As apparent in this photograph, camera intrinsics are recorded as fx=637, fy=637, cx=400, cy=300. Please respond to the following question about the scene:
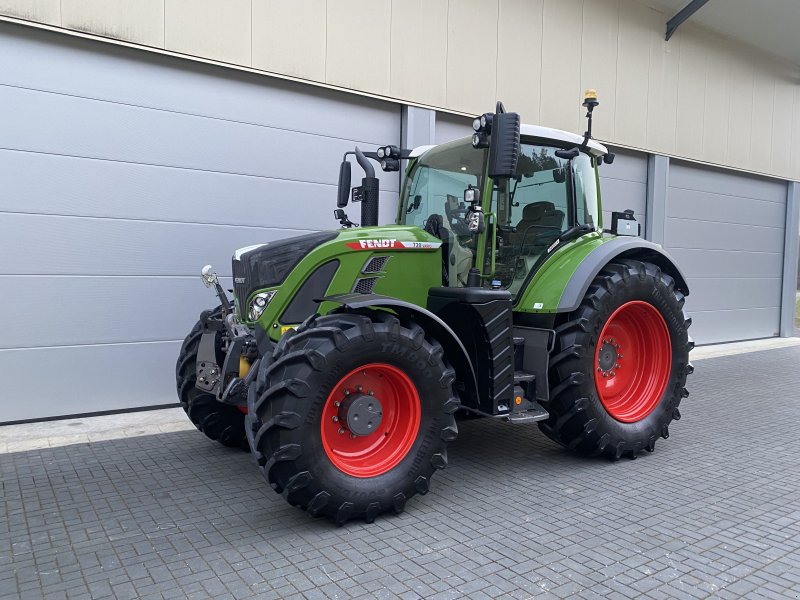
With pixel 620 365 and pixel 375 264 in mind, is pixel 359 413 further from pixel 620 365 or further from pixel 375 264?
pixel 620 365

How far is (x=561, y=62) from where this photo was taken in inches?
361

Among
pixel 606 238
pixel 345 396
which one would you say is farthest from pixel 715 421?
pixel 345 396

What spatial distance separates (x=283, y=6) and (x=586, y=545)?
582 centimetres

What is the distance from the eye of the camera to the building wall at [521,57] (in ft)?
20.2

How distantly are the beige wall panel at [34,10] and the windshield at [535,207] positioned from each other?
4.17m

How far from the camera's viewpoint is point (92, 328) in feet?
19.5

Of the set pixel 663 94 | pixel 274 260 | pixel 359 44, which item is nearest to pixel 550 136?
→ pixel 274 260

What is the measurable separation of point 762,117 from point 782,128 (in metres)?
0.73

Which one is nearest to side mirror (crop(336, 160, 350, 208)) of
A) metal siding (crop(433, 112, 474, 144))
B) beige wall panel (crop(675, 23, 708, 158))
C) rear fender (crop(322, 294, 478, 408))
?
rear fender (crop(322, 294, 478, 408))

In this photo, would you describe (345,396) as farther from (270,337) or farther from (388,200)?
(388,200)

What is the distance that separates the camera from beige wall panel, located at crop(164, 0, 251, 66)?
6023mm

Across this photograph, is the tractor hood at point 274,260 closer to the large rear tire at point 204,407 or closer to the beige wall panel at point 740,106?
the large rear tire at point 204,407

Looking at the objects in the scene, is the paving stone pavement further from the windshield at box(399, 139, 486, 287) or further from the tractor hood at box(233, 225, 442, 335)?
the windshield at box(399, 139, 486, 287)

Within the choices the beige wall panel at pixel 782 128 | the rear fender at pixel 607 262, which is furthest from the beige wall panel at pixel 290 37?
the beige wall panel at pixel 782 128
